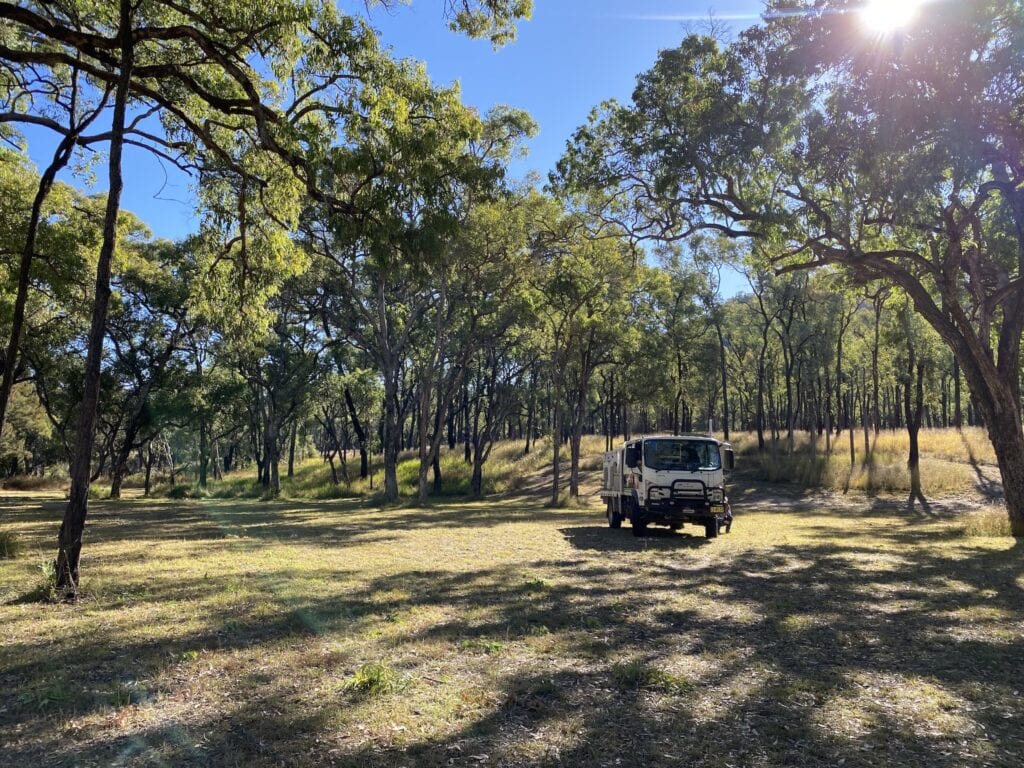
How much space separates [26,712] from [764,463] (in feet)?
121

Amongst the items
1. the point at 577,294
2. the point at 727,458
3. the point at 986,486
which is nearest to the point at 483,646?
the point at 727,458

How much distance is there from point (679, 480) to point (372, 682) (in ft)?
36.1

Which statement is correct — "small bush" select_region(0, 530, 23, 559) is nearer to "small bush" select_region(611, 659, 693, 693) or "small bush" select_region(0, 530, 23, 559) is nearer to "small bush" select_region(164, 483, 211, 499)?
"small bush" select_region(611, 659, 693, 693)

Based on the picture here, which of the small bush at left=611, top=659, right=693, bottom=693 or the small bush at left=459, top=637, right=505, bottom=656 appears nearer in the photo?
the small bush at left=611, top=659, right=693, bottom=693

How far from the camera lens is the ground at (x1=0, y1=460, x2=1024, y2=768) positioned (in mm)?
3912

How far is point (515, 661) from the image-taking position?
5.55m

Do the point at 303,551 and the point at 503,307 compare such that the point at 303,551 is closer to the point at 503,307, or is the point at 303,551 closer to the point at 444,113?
the point at 444,113

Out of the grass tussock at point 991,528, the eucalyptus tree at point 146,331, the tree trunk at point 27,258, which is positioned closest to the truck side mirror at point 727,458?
the grass tussock at point 991,528

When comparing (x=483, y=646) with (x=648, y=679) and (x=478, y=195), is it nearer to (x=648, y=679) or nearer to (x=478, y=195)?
(x=648, y=679)

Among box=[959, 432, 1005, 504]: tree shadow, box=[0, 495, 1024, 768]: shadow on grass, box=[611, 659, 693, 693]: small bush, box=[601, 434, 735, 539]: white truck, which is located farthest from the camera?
box=[959, 432, 1005, 504]: tree shadow

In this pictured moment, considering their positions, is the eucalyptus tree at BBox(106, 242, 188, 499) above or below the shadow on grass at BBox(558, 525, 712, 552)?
above

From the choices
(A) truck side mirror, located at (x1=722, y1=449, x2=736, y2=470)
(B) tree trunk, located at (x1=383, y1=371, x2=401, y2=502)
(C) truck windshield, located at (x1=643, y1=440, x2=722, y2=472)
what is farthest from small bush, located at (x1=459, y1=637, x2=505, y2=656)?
(B) tree trunk, located at (x1=383, y1=371, x2=401, y2=502)

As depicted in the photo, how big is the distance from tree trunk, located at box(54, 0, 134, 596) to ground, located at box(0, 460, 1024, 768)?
411mm

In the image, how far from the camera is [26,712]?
4293mm
